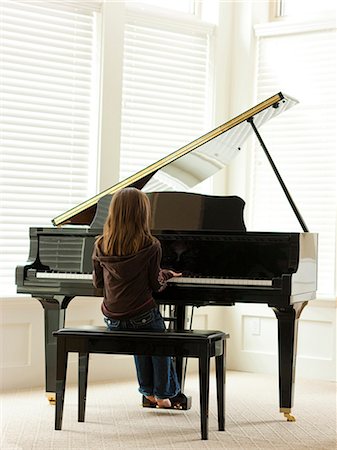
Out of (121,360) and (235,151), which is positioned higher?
(235,151)

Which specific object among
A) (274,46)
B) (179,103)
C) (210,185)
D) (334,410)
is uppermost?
(274,46)

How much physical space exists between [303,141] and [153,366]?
2674 millimetres

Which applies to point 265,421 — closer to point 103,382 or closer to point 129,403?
point 129,403

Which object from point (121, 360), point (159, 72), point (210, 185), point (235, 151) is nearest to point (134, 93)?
point (159, 72)

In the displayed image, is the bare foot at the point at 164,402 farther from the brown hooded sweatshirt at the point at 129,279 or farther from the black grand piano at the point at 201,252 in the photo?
the brown hooded sweatshirt at the point at 129,279

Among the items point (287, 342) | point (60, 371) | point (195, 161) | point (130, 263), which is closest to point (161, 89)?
point (195, 161)

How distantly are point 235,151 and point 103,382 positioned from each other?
2011 mm

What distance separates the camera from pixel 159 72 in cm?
679

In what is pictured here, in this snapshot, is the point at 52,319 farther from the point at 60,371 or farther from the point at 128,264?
the point at 128,264

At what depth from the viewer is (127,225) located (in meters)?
4.52

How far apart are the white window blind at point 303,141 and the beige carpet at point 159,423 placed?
1360 millimetres

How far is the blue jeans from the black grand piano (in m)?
0.24

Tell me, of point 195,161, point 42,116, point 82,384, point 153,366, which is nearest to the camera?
point 82,384

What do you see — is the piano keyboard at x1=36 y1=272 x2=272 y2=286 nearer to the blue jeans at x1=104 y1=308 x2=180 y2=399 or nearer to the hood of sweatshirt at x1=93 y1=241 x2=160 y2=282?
the blue jeans at x1=104 y1=308 x2=180 y2=399
